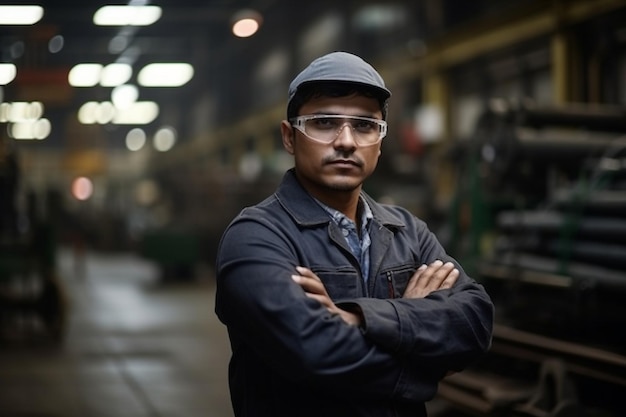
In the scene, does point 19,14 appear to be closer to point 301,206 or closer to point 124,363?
point 301,206

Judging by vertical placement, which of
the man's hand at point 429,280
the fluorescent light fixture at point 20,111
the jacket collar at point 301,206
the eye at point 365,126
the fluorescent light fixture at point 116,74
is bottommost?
the man's hand at point 429,280

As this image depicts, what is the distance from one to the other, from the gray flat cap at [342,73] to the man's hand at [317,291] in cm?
49

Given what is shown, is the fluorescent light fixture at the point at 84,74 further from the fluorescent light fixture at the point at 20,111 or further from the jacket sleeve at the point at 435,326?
the jacket sleeve at the point at 435,326

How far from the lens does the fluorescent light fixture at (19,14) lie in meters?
5.71

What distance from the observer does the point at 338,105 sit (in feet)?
8.65

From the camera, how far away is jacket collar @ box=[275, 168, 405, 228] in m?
2.62

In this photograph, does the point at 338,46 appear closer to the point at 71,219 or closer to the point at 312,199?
the point at 71,219

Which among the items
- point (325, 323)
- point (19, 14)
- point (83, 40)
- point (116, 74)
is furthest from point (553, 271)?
point (116, 74)

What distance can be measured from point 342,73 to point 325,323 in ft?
2.09

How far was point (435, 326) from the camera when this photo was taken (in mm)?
2588

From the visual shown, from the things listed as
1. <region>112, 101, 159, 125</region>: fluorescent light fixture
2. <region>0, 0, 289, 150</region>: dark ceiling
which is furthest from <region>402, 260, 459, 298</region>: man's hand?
<region>112, 101, 159, 125</region>: fluorescent light fixture

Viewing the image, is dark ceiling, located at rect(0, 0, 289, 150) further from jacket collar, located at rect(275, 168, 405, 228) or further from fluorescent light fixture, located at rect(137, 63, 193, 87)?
jacket collar, located at rect(275, 168, 405, 228)

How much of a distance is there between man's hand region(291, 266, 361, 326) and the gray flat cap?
0.49 meters

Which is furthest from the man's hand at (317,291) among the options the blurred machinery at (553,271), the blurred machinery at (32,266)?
the blurred machinery at (32,266)
